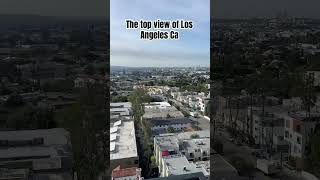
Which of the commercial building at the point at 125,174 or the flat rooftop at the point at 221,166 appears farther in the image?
the flat rooftop at the point at 221,166

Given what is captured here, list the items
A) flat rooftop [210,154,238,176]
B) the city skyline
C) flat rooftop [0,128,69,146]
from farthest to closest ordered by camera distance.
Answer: flat rooftop [210,154,238,176]
the city skyline
flat rooftop [0,128,69,146]

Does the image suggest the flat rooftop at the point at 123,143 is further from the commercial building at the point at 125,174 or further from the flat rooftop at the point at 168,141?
the flat rooftop at the point at 168,141

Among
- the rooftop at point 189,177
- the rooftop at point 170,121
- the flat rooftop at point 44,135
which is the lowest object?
the rooftop at point 189,177

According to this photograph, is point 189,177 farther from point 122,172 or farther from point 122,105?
point 122,105

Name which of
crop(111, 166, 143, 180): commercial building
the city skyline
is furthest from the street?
crop(111, 166, 143, 180): commercial building

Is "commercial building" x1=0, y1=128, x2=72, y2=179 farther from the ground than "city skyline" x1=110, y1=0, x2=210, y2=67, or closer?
closer

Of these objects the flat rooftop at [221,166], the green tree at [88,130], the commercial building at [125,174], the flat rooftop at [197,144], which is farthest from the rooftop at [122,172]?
the flat rooftop at [221,166]

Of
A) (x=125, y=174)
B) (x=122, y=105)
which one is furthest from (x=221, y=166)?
(x=122, y=105)

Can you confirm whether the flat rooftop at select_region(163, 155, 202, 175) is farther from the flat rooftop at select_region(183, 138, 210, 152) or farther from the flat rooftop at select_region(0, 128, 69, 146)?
the flat rooftop at select_region(0, 128, 69, 146)

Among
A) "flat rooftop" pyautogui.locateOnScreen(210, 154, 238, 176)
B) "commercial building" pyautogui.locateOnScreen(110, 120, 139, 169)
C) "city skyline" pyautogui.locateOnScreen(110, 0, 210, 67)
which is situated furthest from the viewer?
"flat rooftop" pyautogui.locateOnScreen(210, 154, 238, 176)

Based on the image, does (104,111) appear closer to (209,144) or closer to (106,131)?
(106,131)
